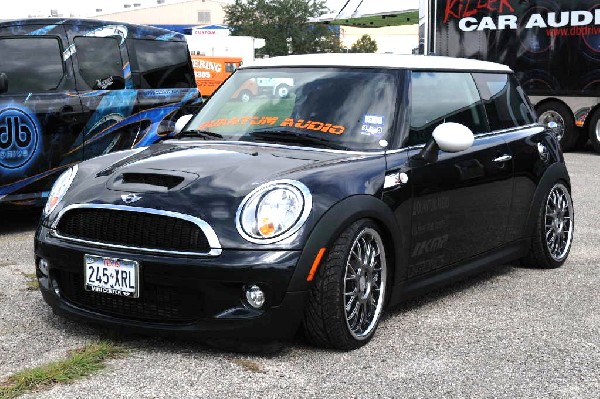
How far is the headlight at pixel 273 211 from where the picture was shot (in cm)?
385

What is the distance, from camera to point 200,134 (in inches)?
199

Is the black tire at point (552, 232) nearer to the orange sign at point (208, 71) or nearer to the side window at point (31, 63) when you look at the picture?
the side window at point (31, 63)

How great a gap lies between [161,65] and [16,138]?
69.3 inches

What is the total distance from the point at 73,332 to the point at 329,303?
1305 mm

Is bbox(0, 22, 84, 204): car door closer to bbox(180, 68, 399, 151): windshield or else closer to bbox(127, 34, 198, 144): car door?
bbox(127, 34, 198, 144): car door

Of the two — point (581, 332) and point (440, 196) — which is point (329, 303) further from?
point (581, 332)

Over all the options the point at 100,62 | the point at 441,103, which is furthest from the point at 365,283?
the point at 100,62

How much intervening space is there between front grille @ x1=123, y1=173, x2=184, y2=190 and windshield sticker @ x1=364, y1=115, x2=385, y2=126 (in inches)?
44.7

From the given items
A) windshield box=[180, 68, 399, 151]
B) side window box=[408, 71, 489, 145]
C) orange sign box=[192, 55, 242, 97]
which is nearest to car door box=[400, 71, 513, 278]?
side window box=[408, 71, 489, 145]

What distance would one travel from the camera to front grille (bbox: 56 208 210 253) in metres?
3.85

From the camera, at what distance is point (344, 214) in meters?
4.03

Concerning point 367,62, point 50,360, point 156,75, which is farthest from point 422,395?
point 156,75

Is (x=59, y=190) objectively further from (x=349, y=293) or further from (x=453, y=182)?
(x=453, y=182)

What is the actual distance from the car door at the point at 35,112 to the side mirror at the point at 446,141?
12.1ft
